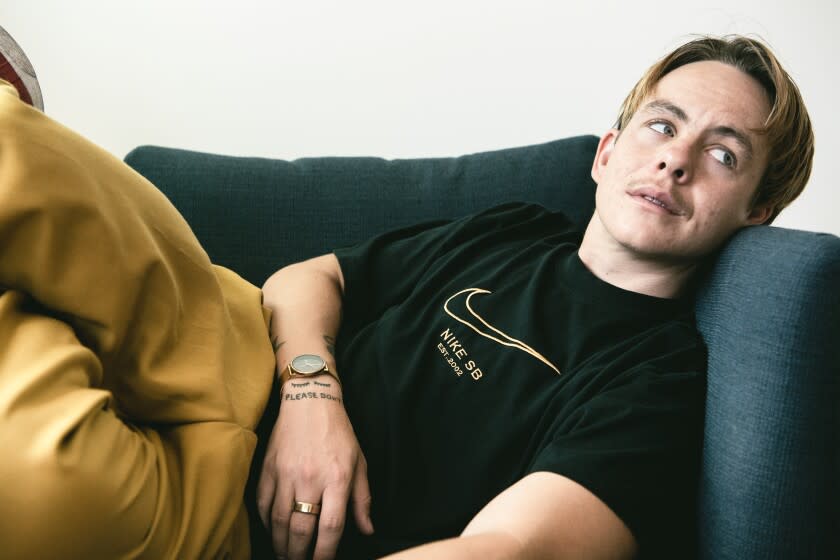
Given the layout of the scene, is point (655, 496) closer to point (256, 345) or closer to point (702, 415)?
point (702, 415)

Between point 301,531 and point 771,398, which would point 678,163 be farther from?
point 301,531

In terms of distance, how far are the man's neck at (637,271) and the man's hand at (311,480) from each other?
51 cm

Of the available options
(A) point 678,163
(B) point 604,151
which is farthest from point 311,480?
(B) point 604,151

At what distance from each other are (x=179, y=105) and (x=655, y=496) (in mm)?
1763

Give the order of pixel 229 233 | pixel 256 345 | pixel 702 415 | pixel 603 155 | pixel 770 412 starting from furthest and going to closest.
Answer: pixel 229 233 → pixel 603 155 → pixel 256 345 → pixel 702 415 → pixel 770 412

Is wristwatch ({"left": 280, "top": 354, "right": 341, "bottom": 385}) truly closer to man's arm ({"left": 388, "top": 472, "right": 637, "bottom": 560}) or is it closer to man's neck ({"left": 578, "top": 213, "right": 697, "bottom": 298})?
man's arm ({"left": 388, "top": 472, "right": 637, "bottom": 560})

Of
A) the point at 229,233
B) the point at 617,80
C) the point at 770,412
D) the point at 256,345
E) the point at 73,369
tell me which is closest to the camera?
the point at 73,369

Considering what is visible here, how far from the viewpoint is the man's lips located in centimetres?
108

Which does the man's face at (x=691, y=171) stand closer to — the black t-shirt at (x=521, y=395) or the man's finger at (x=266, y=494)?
the black t-shirt at (x=521, y=395)

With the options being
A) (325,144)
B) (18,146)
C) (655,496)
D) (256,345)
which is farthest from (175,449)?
(325,144)

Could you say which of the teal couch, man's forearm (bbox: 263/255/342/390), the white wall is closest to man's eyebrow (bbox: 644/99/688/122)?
the teal couch

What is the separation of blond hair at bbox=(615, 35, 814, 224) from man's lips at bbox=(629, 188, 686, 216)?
16 centimetres

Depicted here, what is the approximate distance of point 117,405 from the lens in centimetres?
83

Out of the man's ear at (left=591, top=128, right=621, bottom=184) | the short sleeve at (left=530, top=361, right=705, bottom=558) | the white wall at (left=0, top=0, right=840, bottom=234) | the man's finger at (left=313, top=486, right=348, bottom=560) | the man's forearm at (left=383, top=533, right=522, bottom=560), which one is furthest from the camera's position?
the white wall at (left=0, top=0, right=840, bottom=234)
